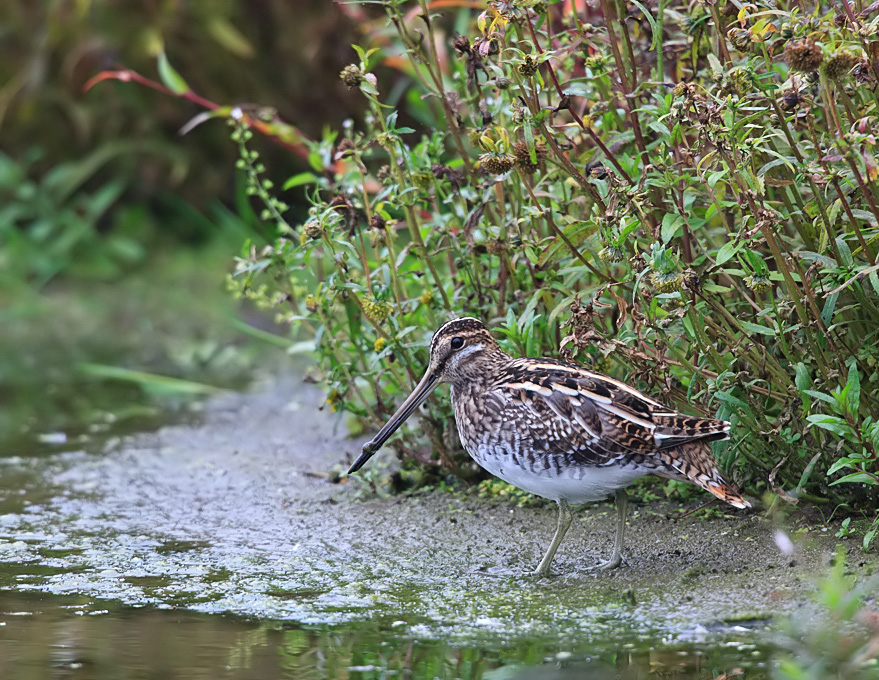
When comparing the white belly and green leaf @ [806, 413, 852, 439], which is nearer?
green leaf @ [806, 413, 852, 439]

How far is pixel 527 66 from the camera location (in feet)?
12.9

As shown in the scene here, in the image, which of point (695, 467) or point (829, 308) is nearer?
point (829, 308)

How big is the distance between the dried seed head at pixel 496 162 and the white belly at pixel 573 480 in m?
1.01

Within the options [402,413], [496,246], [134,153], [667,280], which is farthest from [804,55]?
[134,153]

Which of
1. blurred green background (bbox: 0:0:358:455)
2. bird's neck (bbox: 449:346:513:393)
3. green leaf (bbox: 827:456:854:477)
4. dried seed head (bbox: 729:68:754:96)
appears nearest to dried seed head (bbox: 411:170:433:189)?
bird's neck (bbox: 449:346:513:393)

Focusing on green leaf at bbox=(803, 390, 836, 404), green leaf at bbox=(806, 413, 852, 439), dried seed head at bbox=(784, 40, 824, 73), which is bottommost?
green leaf at bbox=(806, 413, 852, 439)

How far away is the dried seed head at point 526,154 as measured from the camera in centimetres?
415

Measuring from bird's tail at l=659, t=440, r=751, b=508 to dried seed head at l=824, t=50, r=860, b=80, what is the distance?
4.21 feet

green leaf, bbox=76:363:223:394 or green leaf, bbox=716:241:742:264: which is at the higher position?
green leaf, bbox=716:241:742:264

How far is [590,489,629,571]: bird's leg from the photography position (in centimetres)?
421

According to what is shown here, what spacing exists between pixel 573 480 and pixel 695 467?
1.36 ft

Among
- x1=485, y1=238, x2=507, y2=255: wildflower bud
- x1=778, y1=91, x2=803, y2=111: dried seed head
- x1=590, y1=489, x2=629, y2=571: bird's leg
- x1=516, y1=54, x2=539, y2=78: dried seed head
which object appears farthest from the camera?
x1=485, y1=238, x2=507, y2=255: wildflower bud

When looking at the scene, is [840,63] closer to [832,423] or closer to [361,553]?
[832,423]

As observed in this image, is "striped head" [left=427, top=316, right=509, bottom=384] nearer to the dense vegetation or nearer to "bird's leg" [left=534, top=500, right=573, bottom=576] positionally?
the dense vegetation
